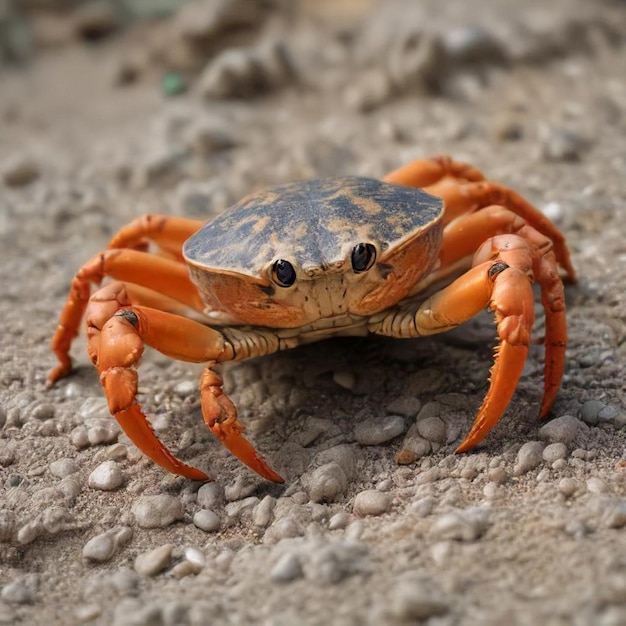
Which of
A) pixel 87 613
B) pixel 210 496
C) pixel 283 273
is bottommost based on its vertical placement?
Result: pixel 210 496

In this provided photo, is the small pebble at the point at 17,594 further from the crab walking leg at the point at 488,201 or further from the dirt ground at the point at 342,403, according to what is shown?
the crab walking leg at the point at 488,201

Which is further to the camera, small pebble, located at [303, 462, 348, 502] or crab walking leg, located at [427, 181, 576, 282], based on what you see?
crab walking leg, located at [427, 181, 576, 282]

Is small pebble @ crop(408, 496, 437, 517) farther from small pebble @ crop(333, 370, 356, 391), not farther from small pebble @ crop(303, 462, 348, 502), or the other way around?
small pebble @ crop(333, 370, 356, 391)

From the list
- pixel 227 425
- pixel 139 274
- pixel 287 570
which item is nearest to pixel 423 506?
pixel 287 570

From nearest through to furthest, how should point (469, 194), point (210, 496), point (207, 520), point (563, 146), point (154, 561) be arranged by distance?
point (154, 561) < point (207, 520) < point (210, 496) < point (469, 194) < point (563, 146)

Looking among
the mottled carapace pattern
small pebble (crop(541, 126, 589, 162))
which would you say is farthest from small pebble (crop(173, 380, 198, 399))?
small pebble (crop(541, 126, 589, 162))

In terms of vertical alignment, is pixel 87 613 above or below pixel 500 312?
→ below

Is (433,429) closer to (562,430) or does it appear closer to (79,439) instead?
(562,430)
